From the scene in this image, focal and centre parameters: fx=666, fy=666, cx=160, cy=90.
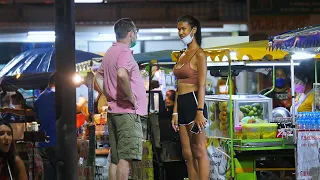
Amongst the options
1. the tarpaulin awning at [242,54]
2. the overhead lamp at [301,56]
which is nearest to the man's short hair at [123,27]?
the tarpaulin awning at [242,54]

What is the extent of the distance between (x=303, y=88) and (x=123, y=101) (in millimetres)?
3928

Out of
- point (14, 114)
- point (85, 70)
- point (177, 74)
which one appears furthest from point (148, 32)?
point (177, 74)

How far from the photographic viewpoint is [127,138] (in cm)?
720

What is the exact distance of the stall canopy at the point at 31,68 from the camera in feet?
34.7

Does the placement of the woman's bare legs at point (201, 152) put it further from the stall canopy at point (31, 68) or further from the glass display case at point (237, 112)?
the stall canopy at point (31, 68)

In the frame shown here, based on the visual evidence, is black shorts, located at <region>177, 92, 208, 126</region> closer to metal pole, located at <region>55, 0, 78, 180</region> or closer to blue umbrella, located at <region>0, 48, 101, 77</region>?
metal pole, located at <region>55, 0, 78, 180</region>

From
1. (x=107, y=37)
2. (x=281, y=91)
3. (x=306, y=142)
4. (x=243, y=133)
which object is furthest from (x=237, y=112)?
(x=107, y=37)

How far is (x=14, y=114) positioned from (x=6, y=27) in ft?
29.5

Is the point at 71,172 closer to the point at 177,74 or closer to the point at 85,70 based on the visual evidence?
the point at 177,74

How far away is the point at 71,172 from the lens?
809 cm

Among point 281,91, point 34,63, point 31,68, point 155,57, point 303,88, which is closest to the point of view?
point 303,88

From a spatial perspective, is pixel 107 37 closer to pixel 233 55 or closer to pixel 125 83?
pixel 233 55

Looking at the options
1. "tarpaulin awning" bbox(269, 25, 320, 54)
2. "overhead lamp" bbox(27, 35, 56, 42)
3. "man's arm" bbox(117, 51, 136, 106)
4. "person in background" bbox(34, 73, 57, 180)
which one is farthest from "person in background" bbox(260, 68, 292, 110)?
"overhead lamp" bbox(27, 35, 56, 42)

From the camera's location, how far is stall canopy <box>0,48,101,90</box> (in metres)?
10.6
